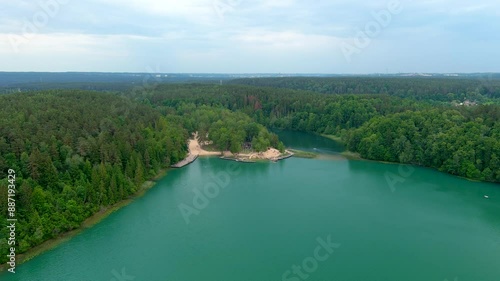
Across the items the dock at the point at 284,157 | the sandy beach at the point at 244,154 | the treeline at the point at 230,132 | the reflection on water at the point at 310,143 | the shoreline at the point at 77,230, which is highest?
the treeline at the point at 230,132

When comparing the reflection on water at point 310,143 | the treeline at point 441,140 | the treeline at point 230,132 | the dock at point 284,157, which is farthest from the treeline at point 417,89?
the dock at point 284,157

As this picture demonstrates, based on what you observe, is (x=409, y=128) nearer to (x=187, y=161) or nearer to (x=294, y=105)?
(x=187, y=161)

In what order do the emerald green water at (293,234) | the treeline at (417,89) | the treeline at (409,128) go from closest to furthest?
1. the emerald green water at (293,234)
2. the treeline at (409,128)
3. the treeline at (417,89)

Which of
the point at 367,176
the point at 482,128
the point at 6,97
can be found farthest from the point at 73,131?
the point at 482,128

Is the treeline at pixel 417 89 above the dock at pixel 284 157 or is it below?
above

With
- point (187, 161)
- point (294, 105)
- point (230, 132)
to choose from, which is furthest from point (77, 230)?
point (294, 105)

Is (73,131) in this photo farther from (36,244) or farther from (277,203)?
(277,203)

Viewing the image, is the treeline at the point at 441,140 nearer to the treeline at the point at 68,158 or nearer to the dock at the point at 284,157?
the dock at the point at 284,157

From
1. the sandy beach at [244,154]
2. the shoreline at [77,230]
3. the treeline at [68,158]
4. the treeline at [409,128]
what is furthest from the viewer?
the sandy beach at [244,154]
